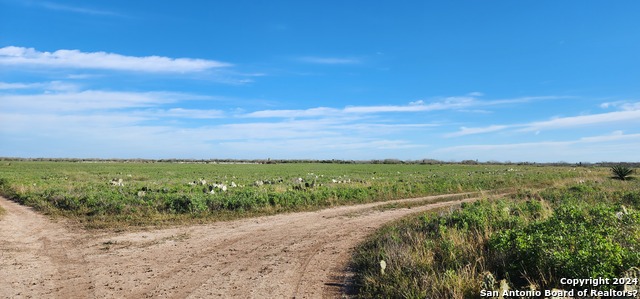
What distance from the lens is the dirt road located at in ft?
25.0

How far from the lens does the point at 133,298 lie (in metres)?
7.16

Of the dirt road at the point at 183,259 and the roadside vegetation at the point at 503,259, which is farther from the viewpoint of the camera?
the dirt road at the point at 183,259

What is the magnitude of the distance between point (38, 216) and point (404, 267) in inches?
690

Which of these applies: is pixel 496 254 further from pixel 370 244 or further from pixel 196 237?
pixel 196 237

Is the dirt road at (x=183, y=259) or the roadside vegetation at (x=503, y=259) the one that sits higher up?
the roadside vegetation at (x=503, y=259)

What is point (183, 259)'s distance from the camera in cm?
982

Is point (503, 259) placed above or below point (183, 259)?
above

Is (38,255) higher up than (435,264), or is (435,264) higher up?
(435,264)

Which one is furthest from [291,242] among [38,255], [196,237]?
[38,255]

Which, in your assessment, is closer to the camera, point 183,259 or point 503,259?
point 503,259

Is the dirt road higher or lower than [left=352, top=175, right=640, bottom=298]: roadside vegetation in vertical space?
lower

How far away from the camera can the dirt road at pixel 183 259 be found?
762 cm

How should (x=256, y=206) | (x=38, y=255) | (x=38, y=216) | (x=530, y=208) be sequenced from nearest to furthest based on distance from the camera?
(x=38, y=255) < (x=530, y=208) < (x=38, y=216) < (x=256, y=206)

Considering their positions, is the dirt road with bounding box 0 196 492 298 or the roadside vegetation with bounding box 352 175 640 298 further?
the dirt road with bounding box 0 196 492 298
